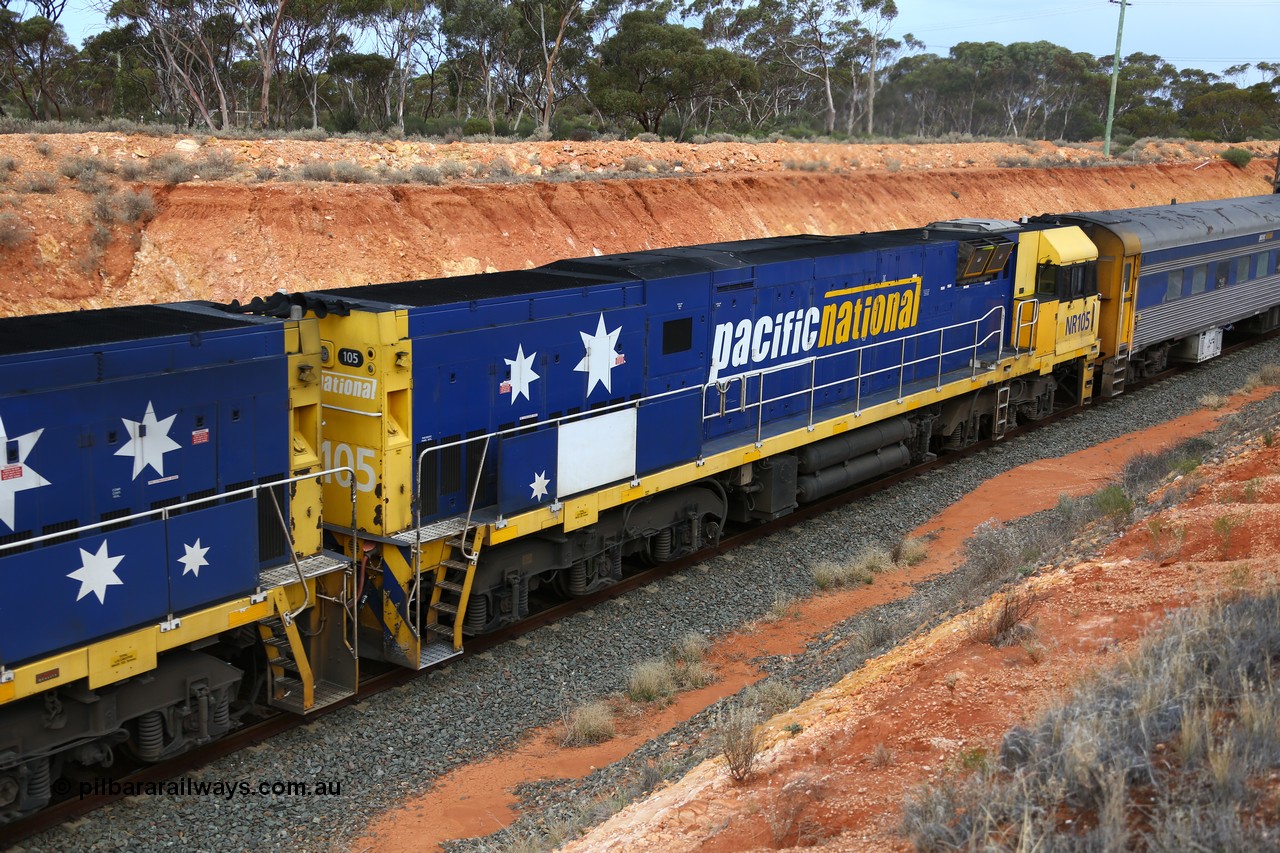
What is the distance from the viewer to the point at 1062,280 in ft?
72.9

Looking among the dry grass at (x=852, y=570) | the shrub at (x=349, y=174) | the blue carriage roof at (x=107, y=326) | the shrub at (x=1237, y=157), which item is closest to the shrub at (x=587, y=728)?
the blue carriage roof at (x=107, y=326)

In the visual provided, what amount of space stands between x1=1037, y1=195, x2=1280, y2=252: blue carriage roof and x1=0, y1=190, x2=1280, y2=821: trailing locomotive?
6652mm

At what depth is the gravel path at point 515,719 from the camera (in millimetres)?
8688

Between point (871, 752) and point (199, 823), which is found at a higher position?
point (871, 752)

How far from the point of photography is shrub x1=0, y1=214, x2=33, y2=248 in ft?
76.9

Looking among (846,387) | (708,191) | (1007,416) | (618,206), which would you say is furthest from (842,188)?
(846,387)

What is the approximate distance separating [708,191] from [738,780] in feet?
109

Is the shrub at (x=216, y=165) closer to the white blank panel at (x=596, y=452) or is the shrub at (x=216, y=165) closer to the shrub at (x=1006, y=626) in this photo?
the white blank panel at (x=596, y=452)

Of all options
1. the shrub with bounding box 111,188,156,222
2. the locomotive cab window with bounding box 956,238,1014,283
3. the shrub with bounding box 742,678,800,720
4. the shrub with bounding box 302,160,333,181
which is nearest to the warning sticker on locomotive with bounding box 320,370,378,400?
the shrub with bounding box 742,678,800,720

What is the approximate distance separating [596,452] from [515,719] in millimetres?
3295

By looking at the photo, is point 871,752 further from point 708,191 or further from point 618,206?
point 708,191

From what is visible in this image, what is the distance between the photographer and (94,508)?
28.4 ft

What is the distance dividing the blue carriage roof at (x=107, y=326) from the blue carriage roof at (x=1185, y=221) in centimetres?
1878

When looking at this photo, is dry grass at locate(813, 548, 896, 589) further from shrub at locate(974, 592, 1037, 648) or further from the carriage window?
the carriage window
